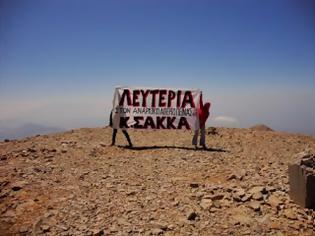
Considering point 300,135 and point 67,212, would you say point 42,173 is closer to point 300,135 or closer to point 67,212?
point 67,212

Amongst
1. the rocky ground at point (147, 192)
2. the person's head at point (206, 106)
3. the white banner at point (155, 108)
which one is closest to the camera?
the rocky ground at point (147, 192)

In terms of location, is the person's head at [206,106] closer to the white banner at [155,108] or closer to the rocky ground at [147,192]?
the white banner at [155,108]

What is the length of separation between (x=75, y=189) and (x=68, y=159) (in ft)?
11.2

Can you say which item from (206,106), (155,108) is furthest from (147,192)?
(155,108)

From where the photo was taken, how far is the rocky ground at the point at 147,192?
759 cm

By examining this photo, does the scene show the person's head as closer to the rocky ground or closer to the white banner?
the white banner

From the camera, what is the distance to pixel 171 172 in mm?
11117

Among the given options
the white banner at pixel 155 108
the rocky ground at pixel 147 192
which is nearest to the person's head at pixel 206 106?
the white banner at pixel 155 108

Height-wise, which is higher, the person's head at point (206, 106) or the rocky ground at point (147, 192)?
Result: the person's head at point (206, 106)

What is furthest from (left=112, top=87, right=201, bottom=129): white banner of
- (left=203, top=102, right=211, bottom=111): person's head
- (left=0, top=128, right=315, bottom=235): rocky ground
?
(left=0, top=128, right=315, bottom=235): rocky ground

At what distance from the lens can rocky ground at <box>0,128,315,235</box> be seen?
24.9 feet

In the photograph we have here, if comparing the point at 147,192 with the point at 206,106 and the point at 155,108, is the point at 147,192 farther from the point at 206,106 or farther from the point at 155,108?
the point at 155,108

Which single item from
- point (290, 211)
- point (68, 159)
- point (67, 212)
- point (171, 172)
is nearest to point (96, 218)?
point (67, 212)

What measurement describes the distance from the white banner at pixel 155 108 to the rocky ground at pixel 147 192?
5.21 feet
